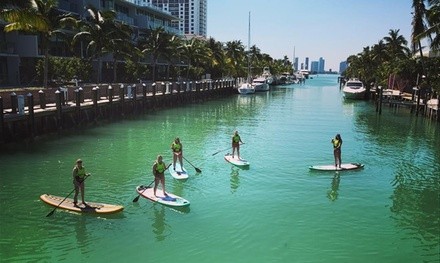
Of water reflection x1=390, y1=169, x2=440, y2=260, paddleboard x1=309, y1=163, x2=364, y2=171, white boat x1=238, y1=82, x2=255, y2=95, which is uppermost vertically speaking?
white boat x1=238, y1=82, x2=255, y2=95

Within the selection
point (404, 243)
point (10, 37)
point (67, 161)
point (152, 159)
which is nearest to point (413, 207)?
point (404, 243)

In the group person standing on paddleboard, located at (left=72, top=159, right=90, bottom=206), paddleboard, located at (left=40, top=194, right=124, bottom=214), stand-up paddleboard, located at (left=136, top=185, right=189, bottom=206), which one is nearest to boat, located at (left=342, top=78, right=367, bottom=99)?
stand-up paddleboard, located at (left=136, top=185, right=189, bottom=206)

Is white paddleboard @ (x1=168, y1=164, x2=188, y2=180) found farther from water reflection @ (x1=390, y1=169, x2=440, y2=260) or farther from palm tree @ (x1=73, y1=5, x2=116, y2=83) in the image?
palm tree @ (x1=73, y1=5, x2=116, y2=83)

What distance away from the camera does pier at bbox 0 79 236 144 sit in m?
27.3

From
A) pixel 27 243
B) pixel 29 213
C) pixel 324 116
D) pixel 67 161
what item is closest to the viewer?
pixel 27 243

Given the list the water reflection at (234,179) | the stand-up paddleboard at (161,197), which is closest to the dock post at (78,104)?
the water reflection at (234,179)

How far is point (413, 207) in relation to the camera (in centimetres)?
1748

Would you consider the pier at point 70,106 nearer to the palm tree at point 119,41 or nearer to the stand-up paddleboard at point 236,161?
the palm tree at point 119,41

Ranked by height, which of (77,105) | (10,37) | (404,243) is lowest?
(404,243)

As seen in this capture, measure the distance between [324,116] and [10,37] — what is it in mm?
37105

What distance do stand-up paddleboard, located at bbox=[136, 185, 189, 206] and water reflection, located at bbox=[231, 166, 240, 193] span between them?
10.5 ft

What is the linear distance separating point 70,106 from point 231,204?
20.8 meters

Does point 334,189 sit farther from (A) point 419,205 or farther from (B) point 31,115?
(B) point 31,115

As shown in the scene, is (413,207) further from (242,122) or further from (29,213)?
(242,122)
